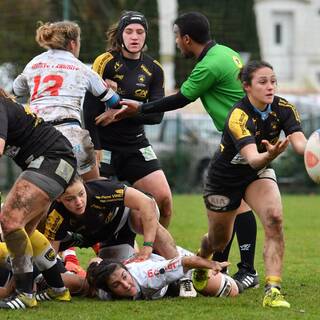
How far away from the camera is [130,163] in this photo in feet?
31.4

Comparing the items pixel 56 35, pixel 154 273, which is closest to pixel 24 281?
pixel 154 273

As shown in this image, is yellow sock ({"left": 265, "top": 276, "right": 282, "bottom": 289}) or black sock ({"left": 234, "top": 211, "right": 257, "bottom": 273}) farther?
black sock ({"left": 234, "top": 211, "right": 257, "bottom": 273})

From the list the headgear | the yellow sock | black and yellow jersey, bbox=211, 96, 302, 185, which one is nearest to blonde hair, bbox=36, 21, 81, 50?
the headgear

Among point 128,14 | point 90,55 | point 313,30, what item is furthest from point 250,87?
point 313,30

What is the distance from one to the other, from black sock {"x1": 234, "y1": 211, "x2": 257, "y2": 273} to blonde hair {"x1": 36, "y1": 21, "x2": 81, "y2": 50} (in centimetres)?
208

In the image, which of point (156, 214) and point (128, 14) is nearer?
point (156, 214)

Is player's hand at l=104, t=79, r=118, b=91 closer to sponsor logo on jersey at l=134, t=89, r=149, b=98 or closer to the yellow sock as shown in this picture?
sponsor logo on jersey at l=134, t=89, r=149, b=98

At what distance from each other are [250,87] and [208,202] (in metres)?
0.98

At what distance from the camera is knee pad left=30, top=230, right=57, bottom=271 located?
24.8 ft

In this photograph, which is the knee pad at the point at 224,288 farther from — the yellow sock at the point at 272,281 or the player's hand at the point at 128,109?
the player's hand at the point at 128,109

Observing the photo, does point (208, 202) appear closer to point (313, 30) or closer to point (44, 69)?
point (44, 69)

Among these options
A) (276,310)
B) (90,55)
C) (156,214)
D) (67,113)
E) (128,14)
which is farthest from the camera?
(90,55)

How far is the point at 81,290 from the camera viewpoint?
26.6 ft

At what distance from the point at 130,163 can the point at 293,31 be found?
1694 inches
